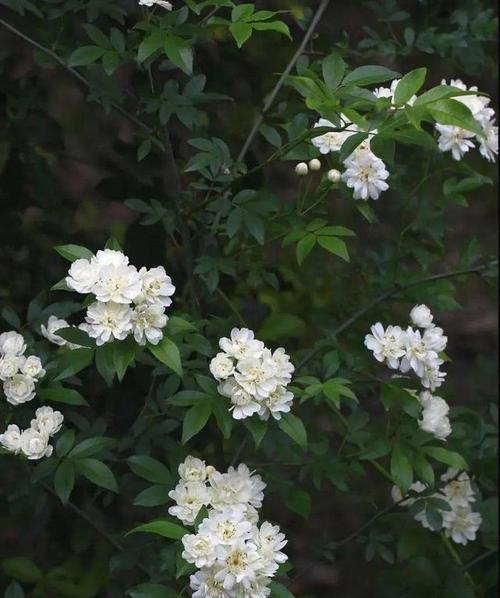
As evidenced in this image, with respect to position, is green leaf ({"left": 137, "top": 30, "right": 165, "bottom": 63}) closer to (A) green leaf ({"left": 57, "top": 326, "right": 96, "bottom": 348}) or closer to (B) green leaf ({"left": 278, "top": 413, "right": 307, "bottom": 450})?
(A) green leaf ({"left": 57, "top": 326, "right": 96, "bottom": 348})

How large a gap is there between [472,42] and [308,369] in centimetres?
95

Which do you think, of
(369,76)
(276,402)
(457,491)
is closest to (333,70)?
(369,76)

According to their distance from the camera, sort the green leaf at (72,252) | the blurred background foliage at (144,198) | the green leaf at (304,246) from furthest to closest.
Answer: the blurred background foliage at (144,198) → the green leaf at (304,246) → the green leaf at (72,252)

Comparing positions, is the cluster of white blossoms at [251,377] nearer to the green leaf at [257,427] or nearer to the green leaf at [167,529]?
the green leaf at [257,427]

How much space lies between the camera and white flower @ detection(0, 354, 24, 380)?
1.88 metres

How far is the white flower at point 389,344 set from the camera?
209cm

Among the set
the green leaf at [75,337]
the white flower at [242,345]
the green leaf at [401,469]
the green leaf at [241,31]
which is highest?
the green leaf at [241,31]

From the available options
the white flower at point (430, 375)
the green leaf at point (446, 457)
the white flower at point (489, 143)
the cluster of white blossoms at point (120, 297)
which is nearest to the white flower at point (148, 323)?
the cluster of white blossoms at point (120, 297)

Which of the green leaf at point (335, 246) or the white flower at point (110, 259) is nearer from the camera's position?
the white flower at point (110, 259)

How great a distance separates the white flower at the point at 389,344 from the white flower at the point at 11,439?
0.66 m

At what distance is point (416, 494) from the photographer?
230 centimetres

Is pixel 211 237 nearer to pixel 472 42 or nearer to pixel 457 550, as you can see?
pixel 472 42

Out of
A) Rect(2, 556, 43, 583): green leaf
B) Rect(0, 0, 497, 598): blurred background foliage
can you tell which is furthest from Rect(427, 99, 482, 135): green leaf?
Rect(2, 556, 43, 583): green leaf

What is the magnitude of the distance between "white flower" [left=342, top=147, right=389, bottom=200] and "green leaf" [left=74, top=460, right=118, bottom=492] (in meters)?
0.65
